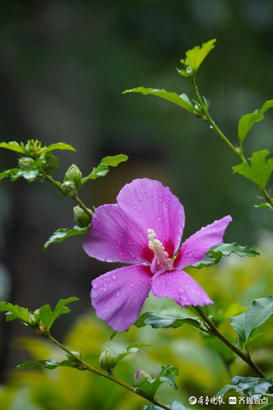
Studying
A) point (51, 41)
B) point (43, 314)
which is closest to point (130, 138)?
point (51, 41)

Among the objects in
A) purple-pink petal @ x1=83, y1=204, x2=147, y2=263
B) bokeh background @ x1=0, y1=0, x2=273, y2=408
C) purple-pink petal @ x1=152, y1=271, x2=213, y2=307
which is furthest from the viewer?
bokeh background @ x1=0, y1=0, x2=273, y2=408

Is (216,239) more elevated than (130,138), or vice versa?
(216,239)

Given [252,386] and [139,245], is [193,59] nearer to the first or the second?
[139,245]

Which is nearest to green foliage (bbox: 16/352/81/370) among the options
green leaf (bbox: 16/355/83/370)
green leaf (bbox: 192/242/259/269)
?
green leaf (bbox: 16/355/83/370)

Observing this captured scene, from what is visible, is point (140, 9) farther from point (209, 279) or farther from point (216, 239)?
point (216, 239)

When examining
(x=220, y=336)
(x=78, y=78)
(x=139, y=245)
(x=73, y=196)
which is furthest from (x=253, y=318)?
(x=78, y=78)

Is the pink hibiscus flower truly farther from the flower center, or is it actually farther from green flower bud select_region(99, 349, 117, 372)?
green flower bud select_region(99, 349, 117, 372)

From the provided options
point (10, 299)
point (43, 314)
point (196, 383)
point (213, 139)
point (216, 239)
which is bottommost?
point (10, 299)
